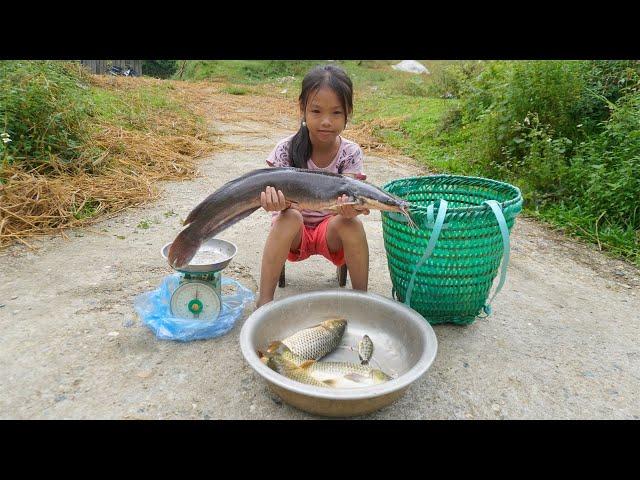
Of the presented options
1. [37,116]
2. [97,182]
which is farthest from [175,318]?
[37,116]

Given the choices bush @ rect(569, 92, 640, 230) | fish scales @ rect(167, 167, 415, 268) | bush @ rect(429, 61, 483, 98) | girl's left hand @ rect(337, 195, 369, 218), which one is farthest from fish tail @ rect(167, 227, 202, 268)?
bush @ rect(429, 61, 483, 98)

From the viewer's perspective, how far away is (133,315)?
2.70 m

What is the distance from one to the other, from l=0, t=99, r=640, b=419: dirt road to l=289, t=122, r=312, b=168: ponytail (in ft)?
2.74

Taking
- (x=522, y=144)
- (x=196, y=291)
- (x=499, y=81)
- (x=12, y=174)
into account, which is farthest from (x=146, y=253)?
(x=499, y=81)

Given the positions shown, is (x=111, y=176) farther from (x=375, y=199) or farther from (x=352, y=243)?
(x=375, y=199)

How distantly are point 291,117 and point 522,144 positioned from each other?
19.7 feet

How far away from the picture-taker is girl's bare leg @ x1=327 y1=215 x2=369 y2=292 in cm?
250

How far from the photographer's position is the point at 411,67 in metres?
17.9

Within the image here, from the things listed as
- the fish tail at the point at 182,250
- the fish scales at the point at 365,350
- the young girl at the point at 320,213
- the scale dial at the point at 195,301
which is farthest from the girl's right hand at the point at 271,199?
the fish scales at the point at 365,350

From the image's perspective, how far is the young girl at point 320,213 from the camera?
2447 millimetres

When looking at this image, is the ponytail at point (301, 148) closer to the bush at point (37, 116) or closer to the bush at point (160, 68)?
the bush at point (37, 116)

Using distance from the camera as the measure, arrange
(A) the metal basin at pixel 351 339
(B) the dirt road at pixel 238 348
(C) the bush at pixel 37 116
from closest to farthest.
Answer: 1. (A) the metal basin at pixel 351 339
2. (B) the dirt road at pixel 238 348
3. (C) the bush at pixel 37 116

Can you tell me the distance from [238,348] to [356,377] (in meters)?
0.66

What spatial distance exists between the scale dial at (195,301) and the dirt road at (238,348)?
15cm
